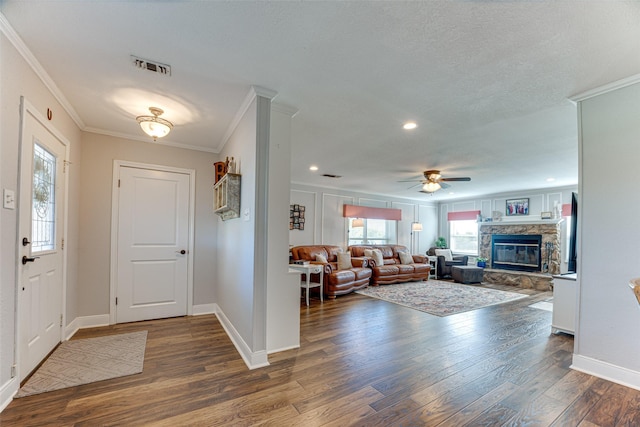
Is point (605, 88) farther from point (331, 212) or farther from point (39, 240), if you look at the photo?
point (331, 212)

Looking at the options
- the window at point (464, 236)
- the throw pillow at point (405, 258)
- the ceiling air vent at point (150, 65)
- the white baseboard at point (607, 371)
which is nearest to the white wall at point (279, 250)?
the ceiling air vent at point (150, 65)

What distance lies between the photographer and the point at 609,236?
7.52ft

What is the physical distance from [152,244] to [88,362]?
159cm

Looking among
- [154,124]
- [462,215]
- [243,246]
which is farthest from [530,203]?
[154,124]

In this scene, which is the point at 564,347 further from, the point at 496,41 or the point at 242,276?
the point at 242,276

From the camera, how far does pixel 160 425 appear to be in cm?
170

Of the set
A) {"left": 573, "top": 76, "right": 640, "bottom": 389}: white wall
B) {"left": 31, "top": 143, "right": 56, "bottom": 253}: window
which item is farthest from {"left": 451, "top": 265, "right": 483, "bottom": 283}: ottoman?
{"left": 31, "top": 143, "right": 56, "bottom": 253}: window

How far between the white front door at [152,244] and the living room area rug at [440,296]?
3.59 metres

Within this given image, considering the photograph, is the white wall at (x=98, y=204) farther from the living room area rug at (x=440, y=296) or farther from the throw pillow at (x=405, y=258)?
the throw pillow at (x=405, y=258)

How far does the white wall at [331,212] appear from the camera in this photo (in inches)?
275

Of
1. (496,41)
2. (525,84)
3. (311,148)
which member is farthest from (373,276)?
(496,41)

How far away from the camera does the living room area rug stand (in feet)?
15.2

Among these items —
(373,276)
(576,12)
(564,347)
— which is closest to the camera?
A: (576,12)

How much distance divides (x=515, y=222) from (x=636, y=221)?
20.5 feet
